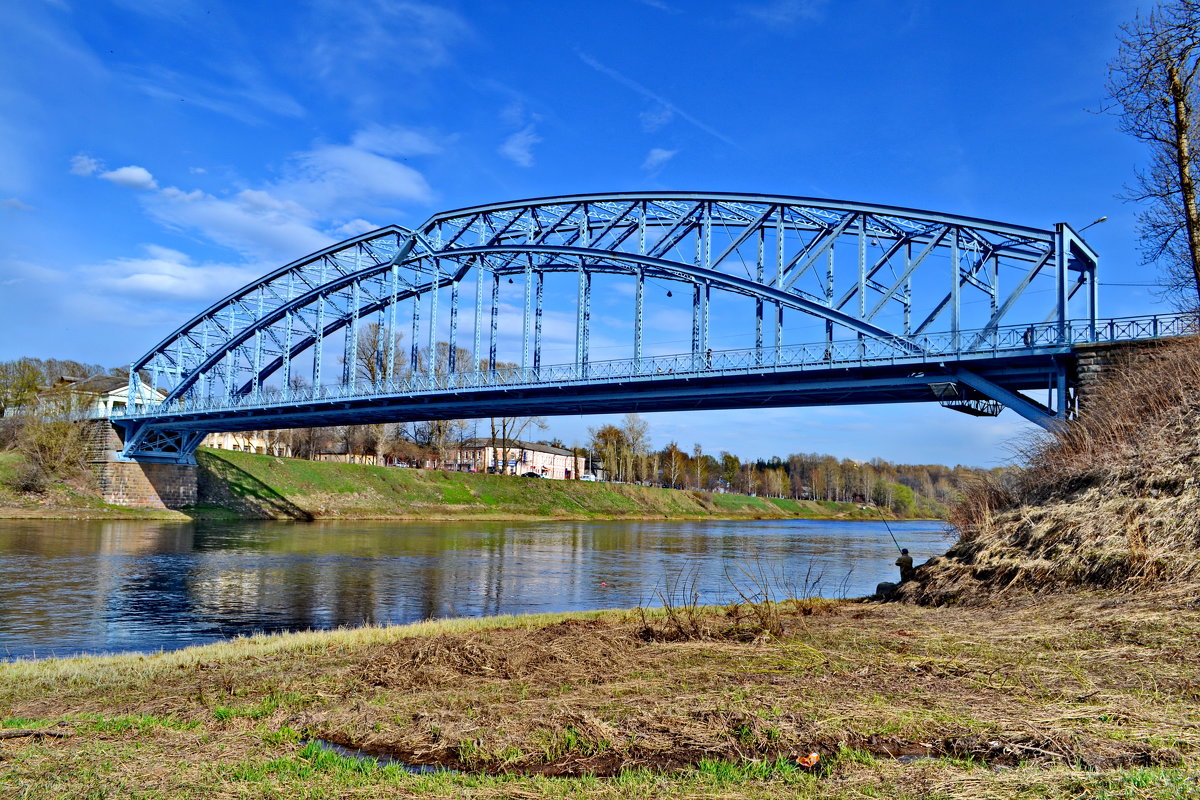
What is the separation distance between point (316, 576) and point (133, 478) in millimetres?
40711

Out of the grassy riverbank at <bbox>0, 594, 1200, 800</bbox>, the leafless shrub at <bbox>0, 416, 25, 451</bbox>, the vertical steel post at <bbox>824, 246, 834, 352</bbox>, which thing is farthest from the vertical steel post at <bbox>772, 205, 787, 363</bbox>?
the leafless shrub at <bbox>0, 416, 25, 451</bbox>

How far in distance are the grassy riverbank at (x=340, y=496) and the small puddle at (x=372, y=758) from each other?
172 ft

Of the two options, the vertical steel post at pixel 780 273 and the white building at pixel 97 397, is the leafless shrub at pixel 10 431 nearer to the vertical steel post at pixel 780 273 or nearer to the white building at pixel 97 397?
the white building at pixel 97 397

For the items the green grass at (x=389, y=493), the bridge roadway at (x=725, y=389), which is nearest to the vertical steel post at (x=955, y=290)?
the bridge roadway at (x=725, y=389)

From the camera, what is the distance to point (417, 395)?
154ft

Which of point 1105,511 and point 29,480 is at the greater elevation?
point 1105,511

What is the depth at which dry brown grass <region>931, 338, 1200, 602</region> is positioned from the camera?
10617 mm

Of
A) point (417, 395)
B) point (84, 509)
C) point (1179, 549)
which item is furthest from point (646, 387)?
point (84, 509)

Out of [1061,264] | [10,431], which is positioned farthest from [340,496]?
[1061,264]

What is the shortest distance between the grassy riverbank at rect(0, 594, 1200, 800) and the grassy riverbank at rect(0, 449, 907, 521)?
50.8m

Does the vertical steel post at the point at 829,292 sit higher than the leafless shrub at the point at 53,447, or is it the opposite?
the vertical steel post at the point at 829,292

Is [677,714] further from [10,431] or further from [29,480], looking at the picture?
[10,431]

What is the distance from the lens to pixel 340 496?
6619 cm

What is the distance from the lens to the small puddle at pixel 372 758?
228 inches
